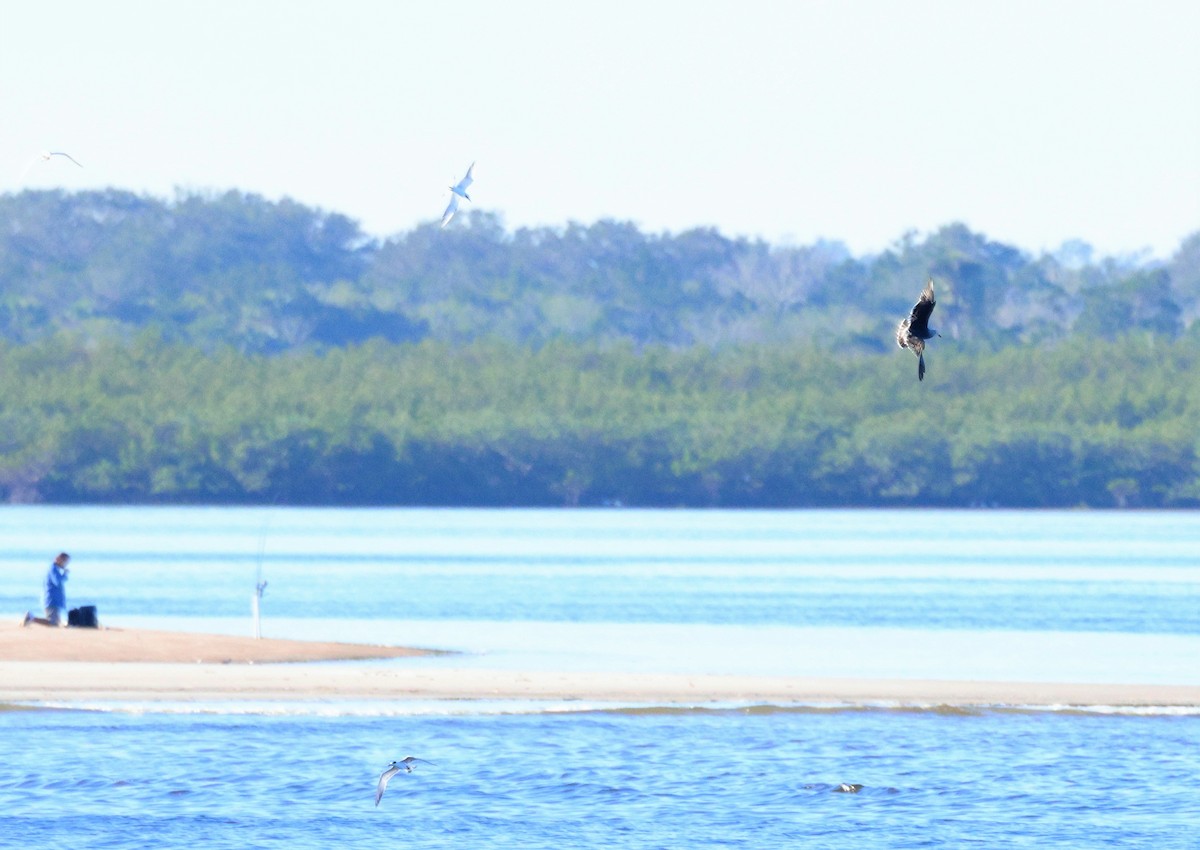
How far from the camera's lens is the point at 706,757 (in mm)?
25734

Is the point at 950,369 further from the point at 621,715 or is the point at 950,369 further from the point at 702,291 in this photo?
the point at 621,715

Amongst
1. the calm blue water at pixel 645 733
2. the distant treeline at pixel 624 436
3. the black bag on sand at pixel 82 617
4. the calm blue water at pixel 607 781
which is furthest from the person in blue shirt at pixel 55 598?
the distant treeline at pixel 624 436

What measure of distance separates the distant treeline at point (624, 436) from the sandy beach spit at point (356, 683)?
83301mm

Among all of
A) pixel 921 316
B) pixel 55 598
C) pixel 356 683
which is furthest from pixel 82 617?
pixel 921 316

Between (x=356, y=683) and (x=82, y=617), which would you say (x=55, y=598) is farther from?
(x=356, y=683)

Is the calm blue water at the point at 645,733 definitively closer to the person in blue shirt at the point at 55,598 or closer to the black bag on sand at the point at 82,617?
the person in blue shirt at the point at 55,598

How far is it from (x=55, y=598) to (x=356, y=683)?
4.26 m

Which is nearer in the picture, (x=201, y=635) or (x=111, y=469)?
(x=201, y=635)

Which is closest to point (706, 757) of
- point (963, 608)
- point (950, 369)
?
point (963, 608)

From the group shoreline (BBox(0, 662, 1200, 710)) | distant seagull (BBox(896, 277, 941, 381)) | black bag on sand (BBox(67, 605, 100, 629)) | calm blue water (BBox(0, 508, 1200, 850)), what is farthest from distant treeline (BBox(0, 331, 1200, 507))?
distant seagull (BBox(896, 277, 941, 381))

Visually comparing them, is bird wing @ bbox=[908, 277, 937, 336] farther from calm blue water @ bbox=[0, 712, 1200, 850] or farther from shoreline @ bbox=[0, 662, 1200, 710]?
shoreline @ bbox=[0, 662, 1200, 710]

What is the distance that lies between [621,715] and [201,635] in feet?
23.6

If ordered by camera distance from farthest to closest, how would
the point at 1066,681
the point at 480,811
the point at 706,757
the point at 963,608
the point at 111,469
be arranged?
the point at 111,469 → the point at 963,608 → the point at 1066,681 → the point at 706,757 → the point at 480,811

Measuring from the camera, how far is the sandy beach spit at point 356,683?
29047 millimetres
